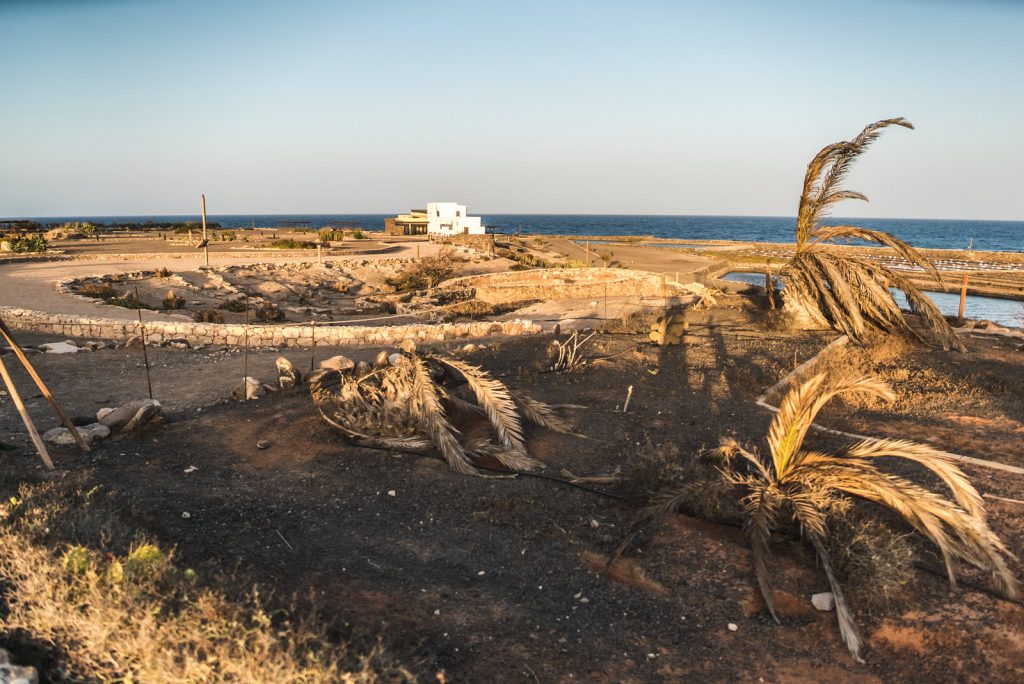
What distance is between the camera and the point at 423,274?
2939cm

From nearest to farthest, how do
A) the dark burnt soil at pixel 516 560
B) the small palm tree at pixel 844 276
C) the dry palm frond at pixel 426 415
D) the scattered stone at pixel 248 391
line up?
the dark burnt soil at pixel 516 560 < the dry palm frond at pixel 426 415 < the scattered stone at pixel 248 391 < the small palm tree at pixel 844 276

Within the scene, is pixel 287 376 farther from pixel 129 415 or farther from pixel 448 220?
pixel 448 220

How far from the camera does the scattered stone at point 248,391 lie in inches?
372

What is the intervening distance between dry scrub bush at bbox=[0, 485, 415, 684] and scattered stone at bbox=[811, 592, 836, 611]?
3.18 m

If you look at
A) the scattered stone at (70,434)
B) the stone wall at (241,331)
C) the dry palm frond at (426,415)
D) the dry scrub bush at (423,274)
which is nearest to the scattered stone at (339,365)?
the dry palm frond at (426,415)

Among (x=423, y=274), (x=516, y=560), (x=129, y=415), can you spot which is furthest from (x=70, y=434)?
(x=423, y=274)

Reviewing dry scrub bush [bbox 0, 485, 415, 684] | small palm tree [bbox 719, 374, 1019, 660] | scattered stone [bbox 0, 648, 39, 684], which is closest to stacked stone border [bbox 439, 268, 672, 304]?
small palm tree [bbox 719, 374, 1019, 660]

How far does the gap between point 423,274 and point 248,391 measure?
20.3 meters

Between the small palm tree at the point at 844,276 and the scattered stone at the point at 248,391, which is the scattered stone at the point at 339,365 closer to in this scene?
the scattered stone at the point at 248,391

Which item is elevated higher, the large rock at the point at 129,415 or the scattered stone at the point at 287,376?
the scattered stone at the point at 287,376

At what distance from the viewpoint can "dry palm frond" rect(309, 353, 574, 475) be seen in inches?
283

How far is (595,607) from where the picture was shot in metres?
4.76

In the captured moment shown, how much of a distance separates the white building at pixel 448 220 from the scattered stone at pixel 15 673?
57801 mm

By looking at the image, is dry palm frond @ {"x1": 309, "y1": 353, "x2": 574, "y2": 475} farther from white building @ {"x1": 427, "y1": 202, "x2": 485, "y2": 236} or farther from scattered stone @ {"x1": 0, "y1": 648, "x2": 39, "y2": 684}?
white building @ {"x1": 427, "y1": 202, "x2": 485, "y2": 236}
